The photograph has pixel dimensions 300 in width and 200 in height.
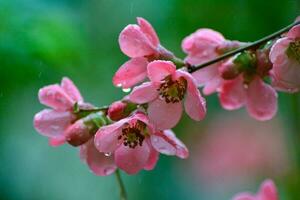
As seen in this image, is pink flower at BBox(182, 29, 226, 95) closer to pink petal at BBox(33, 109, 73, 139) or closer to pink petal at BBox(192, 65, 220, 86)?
pink petal at BBox(192, 65, 220, 86)

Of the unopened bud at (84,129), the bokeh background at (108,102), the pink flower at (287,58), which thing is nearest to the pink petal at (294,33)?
the pink flower at (287,58)

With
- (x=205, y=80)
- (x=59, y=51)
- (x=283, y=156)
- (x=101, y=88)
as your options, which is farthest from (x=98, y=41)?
(x=205, y=80)

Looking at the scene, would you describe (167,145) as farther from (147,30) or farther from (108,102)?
(108,102)

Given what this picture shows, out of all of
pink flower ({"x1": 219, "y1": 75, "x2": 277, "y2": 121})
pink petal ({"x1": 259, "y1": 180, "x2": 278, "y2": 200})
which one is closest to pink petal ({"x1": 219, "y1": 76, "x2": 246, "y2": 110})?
pink flower ({"x1": 219, "y1": 75, "x2": 277, "y2": 121})

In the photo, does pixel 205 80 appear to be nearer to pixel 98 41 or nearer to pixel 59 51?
pixel 59 51

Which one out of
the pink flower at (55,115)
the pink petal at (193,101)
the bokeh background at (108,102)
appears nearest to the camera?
the pink petal at (193,101)

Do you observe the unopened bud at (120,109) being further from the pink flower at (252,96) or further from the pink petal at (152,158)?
the pink flower at (252,96)
